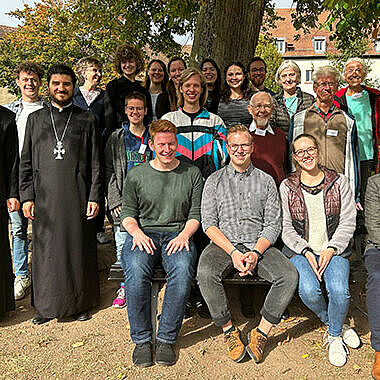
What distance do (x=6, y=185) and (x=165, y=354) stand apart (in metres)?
2.33

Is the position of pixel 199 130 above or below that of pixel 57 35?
below

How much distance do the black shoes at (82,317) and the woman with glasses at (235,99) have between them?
8.59 feet

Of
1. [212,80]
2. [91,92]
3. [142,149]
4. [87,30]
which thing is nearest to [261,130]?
[142,149]

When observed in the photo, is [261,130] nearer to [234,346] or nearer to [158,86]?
[158,86]

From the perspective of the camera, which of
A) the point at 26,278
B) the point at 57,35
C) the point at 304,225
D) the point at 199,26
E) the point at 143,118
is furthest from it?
the point at 57,35

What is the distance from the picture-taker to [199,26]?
9016 millimetres

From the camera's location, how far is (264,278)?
4066 mm

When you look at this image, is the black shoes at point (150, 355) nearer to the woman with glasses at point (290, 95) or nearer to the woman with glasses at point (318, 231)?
the woman with glasses at point (318, 231)

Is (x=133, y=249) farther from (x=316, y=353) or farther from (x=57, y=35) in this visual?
(x=57, y=35)

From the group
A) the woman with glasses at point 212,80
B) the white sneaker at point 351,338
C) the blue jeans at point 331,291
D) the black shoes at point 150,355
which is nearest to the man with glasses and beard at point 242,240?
the blue jeans at point 331,291

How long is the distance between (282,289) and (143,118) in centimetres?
232

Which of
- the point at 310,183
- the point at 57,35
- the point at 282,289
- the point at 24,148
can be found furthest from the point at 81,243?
the point at 57,35

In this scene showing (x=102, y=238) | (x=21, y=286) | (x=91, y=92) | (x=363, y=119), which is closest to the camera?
(x=21, y=286)

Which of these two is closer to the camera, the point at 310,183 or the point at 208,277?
the point at 208,277
